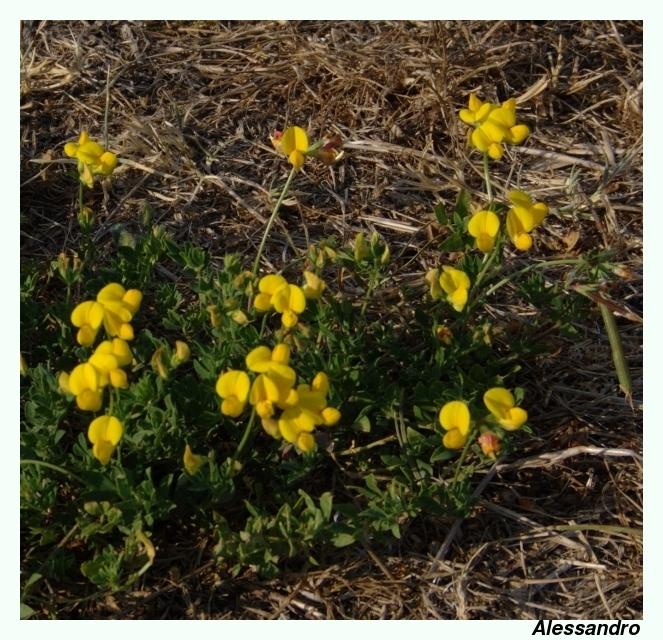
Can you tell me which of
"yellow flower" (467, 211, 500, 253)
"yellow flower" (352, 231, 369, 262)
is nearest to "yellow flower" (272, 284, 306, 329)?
"yellow flower" (352, 231, 369, 262)

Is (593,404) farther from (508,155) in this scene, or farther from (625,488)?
(508,155)

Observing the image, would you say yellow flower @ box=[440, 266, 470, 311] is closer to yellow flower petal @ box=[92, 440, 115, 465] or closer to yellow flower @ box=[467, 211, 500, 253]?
yellow flower @ box=[467, 211, 500, 253]

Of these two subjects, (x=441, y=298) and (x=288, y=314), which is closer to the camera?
(x=288, y=314)

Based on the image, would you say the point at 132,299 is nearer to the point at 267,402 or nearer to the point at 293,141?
the point at 267,402

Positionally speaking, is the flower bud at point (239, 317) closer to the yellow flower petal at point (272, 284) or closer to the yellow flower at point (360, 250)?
the yellow flower petal at point (272, 284)

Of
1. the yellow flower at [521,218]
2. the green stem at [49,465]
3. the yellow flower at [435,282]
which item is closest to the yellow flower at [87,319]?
the green stem at [49,465]

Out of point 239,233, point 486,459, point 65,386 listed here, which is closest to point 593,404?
point 486,459
